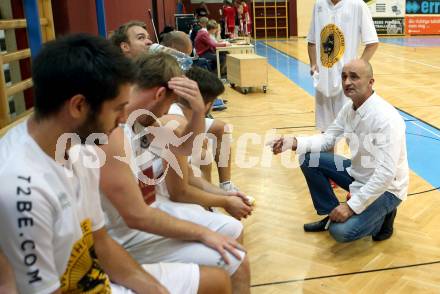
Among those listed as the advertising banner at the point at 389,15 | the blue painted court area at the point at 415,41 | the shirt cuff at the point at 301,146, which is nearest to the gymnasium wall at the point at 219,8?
the advertising banner at the point at 389,15

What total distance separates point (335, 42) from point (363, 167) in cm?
125

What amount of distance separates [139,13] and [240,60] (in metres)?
2.61

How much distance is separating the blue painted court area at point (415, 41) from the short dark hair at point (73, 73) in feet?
53.3

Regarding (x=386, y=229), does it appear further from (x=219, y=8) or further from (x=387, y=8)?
(x=219, y=8)

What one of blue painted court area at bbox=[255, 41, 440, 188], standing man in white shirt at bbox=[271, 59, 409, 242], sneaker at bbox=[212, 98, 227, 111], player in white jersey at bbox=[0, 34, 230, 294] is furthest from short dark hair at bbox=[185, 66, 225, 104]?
sneaker at bbox=[212, 98, 227, 111]

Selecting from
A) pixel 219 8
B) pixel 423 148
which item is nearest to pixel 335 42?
pixel 423 148

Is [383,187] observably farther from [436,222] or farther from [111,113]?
[111,113]

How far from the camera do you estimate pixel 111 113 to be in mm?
1284

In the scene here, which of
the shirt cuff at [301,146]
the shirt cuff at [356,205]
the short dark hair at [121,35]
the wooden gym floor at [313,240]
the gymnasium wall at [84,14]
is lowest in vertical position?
the wooden gym floor at [313,240]

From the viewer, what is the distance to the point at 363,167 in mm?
2947

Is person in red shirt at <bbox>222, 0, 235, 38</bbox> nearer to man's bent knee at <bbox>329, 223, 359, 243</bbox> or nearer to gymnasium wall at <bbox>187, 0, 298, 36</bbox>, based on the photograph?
gymnasium wall at <bbox>187, 0, 298, 36</bbox>

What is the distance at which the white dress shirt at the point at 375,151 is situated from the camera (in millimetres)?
2691

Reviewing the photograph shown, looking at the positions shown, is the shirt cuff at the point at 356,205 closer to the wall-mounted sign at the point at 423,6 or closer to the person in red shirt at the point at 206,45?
the person in red shirt at the point at 206,45

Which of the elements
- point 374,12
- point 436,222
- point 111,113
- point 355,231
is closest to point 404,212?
point 436,222
